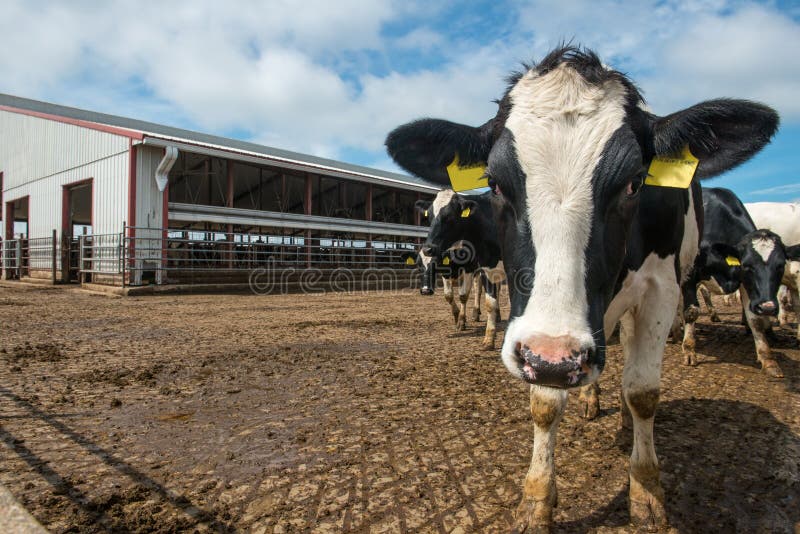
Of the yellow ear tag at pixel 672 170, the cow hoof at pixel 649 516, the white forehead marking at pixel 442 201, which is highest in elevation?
the white forehead marking at pixel 442 201

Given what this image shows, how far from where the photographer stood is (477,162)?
2686mm

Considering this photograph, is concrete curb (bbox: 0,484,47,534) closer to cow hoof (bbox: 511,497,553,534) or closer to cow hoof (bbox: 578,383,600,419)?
cow hoof (bbox: 511,497,553,534)

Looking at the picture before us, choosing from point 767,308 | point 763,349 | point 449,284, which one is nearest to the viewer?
point 763,349

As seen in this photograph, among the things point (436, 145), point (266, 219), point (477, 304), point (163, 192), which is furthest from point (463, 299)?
point (266, 219)

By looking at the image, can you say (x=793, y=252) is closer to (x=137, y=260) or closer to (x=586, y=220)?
(x=586, y=220)

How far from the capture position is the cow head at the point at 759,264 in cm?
514

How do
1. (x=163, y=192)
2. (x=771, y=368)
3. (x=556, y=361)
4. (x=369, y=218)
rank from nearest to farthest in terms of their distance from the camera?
(x=556, y=361) → (x=771, y=368) → (x=163, y=192) → (x=369, y=218)

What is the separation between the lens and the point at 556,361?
1.55 metres

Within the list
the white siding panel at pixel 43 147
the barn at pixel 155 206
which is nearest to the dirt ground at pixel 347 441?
the barn at pixel 155 206

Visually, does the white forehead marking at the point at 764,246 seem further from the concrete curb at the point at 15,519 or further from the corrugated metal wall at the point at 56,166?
the corrugated metal wall at the point at 56,166

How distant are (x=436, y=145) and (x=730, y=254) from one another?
4657 millimetres

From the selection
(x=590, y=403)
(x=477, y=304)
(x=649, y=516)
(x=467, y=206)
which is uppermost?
(x=467, y=206)

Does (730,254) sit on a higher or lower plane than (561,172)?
lower

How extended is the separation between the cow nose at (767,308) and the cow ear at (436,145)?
4.15 metres
